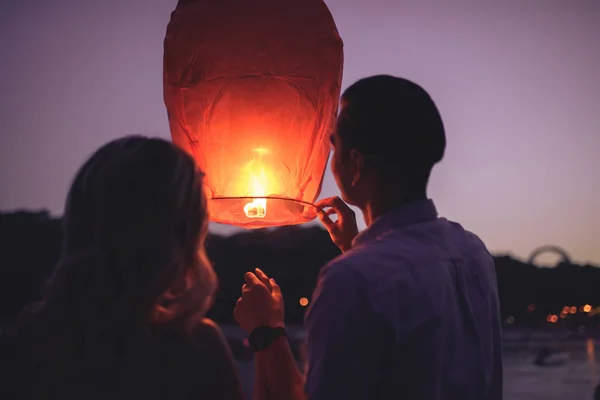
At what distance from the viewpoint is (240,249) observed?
3088 cm

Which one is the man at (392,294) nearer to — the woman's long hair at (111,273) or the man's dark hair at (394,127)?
the man's dark hair at (394,127)

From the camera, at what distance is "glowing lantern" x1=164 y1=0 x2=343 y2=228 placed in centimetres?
160

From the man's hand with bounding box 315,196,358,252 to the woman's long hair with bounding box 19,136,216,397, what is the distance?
2.50 ft

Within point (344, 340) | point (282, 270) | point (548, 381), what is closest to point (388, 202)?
point (344, 340)

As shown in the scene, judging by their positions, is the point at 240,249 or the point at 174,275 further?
the point at 240,249

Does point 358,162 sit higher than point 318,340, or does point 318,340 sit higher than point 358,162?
point 358,162

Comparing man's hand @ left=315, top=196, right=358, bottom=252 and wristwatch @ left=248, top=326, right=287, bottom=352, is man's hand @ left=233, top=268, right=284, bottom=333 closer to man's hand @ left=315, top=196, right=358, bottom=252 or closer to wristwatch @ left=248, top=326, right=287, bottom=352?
wristwatch @ left=248, top=326, right=287, bottom=352

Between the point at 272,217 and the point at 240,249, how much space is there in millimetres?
29417

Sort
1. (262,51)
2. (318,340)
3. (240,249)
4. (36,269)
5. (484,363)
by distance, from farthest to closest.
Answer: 1. (36,269)
2. (240,249)
3. (262,51)
4. (484,363)
5. (318,340)

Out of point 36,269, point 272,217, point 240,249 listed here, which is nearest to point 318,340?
point 272,217

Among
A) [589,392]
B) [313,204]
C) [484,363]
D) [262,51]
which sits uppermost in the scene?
[262,51]

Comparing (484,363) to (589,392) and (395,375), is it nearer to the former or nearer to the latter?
(395,375)

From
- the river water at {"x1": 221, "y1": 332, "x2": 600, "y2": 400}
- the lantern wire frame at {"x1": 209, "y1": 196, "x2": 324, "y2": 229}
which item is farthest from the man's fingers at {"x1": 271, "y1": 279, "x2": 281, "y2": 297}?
the river water at {"x1": 221, "y1": 332, "x2": 600, "y2": 400}

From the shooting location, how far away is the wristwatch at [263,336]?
1382mm
